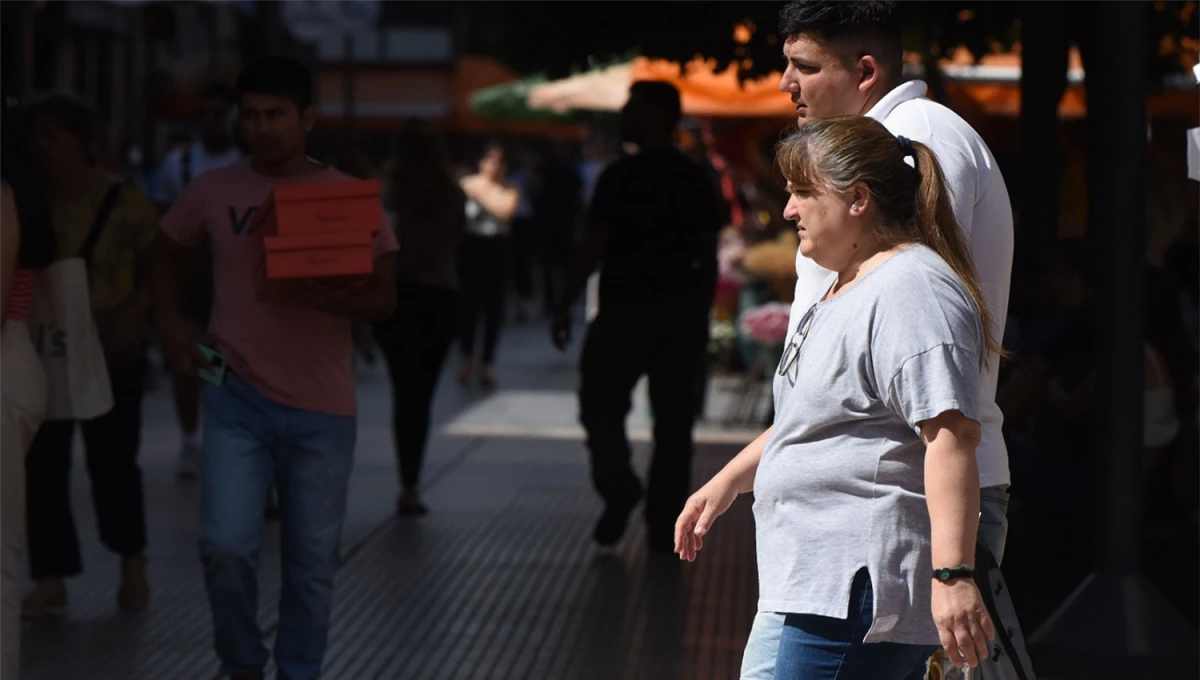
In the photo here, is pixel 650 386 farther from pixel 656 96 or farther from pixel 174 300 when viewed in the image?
pixel 174 300

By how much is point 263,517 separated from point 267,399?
0.32 metres

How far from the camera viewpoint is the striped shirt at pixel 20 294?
4973 mm

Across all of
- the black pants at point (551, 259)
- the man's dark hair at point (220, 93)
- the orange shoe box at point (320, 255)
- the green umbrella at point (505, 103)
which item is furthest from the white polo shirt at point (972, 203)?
the black pants at point (551, 259)

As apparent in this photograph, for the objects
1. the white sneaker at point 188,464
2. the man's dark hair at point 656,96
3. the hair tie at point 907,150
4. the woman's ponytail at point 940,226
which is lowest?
the white sneaker at point 188,464

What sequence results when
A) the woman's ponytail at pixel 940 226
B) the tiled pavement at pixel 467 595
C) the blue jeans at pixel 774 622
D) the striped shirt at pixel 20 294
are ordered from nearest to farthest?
1. the woman's ponytail at pixel 940 226
2. the blue jeans at pixel 774 622
3. the striped shirt at pixel 20 294
4. the tiled pavement at pixel 467 595

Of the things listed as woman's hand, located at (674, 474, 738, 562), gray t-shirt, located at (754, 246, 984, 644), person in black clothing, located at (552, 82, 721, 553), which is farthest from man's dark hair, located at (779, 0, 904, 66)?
person in black clothing, located at (552, 82, 721, 553)

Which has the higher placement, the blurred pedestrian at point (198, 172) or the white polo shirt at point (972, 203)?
the white polo shirt at point (972, 203)

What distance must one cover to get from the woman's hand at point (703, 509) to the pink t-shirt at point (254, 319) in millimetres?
1990

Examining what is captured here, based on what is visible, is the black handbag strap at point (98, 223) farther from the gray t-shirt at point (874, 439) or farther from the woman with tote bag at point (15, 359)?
the gray t-shirt at point (874, 439)

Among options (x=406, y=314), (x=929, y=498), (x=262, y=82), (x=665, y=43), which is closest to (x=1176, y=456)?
(x=665, y=43)

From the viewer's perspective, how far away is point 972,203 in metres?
3.55

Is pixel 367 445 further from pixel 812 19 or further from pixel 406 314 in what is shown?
pixel 812 19

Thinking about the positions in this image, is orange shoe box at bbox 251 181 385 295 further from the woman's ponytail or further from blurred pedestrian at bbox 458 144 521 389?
blurred pedestrian at bbox 458 144 521 389

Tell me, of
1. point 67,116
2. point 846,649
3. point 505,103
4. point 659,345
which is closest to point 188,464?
point 659,345
